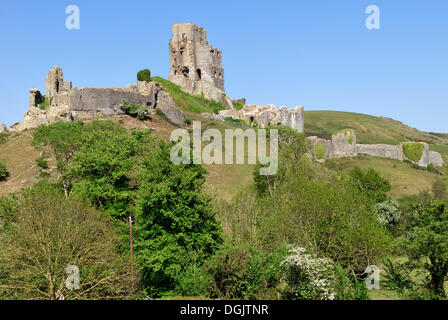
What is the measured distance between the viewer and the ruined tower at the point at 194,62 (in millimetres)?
78250

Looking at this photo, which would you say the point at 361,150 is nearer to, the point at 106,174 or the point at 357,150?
the point at 357,150

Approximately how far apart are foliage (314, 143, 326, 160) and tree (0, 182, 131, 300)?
2247 inches

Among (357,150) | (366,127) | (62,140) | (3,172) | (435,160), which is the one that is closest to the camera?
(62,140)

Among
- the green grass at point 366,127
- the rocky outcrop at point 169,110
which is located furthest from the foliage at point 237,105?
the green grass at point 366,127

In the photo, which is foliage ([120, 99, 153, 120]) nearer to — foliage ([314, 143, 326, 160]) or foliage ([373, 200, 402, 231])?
foliage ([373, 200, 402, 231])

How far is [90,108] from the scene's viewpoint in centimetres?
5106

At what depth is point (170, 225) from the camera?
26000 millimetres

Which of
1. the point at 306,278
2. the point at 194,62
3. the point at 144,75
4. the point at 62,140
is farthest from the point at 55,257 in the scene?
the point at 194,62

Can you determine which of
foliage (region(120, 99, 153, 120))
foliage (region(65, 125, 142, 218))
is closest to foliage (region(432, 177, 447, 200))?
foliage (region(120, 99, 153, 120))

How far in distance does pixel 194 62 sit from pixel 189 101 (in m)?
11.7
